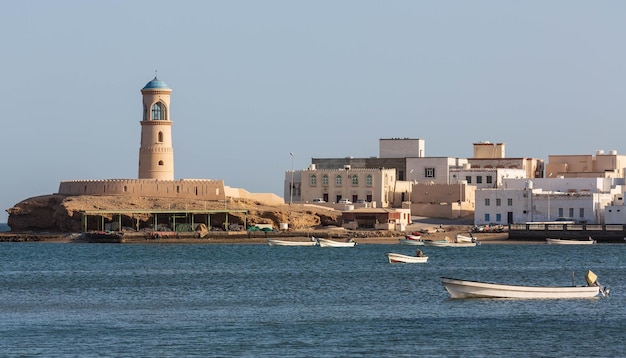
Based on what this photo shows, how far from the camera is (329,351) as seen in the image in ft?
131

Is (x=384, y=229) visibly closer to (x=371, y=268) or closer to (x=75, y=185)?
(x=75, y=185)

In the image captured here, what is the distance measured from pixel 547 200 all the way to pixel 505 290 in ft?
204

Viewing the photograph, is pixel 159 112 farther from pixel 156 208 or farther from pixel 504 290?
pixel 504 290

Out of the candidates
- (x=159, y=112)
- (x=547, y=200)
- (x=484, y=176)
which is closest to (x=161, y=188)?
(x=159, y=112)

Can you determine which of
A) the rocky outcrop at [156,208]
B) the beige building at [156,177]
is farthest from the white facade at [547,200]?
the beige building at [156,177]

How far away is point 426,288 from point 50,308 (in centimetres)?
1795

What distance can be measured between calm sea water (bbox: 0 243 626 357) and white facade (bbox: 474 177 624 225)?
26.5 m

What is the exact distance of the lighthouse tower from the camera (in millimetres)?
120375

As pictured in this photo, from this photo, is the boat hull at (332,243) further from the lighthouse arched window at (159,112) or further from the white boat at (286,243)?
the lighthouse arched window at (159,112)

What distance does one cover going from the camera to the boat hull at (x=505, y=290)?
173 ft

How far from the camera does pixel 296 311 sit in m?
50.8

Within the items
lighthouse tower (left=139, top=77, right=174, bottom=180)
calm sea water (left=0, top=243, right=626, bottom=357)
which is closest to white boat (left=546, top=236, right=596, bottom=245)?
calm sea water (left=0, top=243, right=626, bottom=357)

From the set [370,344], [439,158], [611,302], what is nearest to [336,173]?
[439,158]

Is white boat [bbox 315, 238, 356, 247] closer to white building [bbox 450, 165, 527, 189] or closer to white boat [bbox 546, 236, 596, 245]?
white boat [bbox 546, 236, 596, 245]
